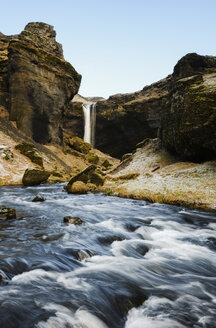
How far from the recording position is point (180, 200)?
15828mm

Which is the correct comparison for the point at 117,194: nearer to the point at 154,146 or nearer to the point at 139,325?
the point at 154,146

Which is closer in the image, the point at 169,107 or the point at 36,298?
the point at 36,298

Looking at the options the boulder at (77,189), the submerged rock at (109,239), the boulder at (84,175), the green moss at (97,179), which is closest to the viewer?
the submerged rock at (109,239)

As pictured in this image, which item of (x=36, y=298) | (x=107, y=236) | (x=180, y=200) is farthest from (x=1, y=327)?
(x=180, y=200)

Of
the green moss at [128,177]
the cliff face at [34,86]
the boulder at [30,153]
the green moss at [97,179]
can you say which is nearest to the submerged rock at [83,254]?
the green moss at [128,177]

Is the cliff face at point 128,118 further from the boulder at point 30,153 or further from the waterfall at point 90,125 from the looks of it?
the boulder at point 30,153

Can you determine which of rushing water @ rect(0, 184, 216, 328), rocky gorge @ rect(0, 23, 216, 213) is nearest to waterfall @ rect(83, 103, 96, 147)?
rocky gorge @ rect(0, 23, 216, 213)

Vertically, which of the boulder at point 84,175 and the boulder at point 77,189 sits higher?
the boulder at point 84,175

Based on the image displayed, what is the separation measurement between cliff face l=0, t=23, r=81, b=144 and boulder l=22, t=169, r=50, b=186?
2357 cm

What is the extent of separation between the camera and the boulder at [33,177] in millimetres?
25828

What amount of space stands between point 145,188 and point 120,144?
5487cm

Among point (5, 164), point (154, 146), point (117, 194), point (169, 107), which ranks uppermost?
point (169, 107)

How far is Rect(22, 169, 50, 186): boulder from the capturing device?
25828 mm

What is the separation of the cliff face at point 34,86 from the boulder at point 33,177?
77.3 ft
